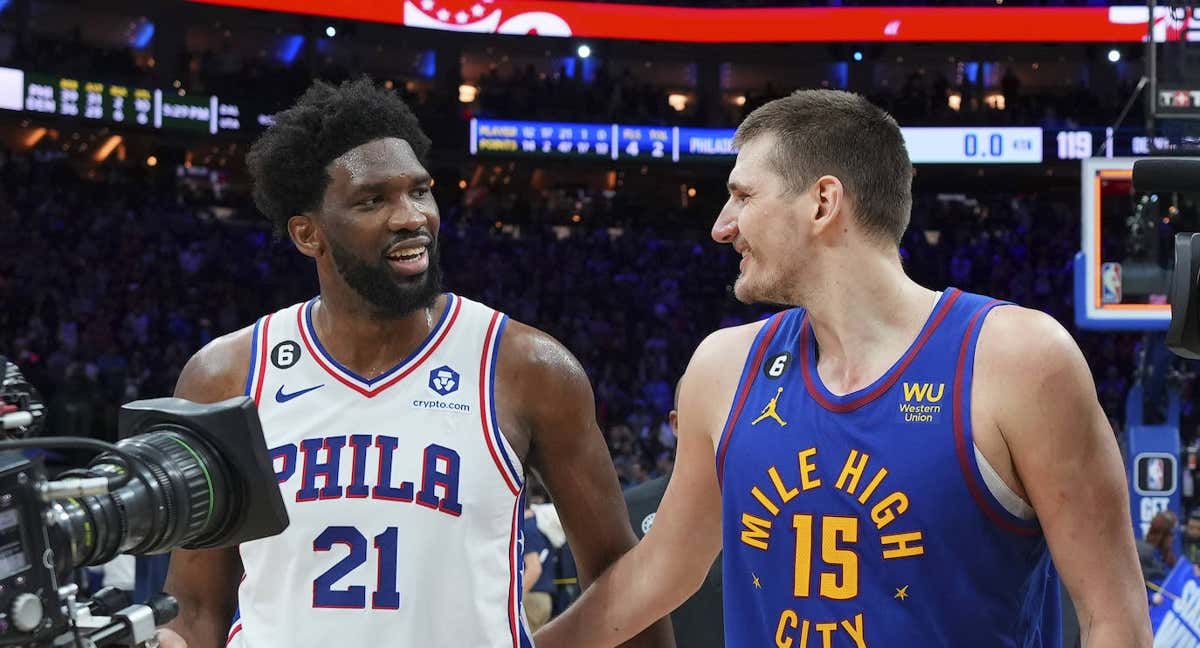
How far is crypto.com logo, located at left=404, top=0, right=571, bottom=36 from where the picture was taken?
866 inches

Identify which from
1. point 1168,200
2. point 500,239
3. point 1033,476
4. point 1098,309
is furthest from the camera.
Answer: point 500,239

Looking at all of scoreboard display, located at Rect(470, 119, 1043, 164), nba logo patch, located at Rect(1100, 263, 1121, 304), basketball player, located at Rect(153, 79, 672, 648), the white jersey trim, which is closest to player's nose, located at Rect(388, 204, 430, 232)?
basketball player, located at Rect(153, 79, 672, 648)

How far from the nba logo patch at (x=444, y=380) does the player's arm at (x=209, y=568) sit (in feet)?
1.34

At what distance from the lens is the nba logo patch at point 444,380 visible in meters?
2.75

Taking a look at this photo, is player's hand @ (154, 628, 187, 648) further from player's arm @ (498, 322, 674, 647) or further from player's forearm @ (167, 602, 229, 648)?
player's arm @ (498, 322, 674, 647)

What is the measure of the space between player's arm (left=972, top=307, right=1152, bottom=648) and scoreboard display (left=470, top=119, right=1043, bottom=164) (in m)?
20.3

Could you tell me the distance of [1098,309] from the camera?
833 centimetres

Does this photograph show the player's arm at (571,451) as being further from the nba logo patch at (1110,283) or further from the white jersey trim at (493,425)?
the nba logo patch at (1110,283)

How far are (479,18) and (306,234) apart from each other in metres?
19.9

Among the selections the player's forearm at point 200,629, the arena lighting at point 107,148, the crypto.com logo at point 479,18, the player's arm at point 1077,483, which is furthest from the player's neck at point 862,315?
the arena lighting at point 107,148

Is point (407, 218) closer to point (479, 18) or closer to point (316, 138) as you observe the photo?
point (316, 138)

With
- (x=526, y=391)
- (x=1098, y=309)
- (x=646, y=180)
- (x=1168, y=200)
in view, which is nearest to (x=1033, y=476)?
(x=526, y=391)

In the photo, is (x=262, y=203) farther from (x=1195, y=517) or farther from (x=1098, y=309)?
(x=1195, y=517)

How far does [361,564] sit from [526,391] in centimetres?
48
